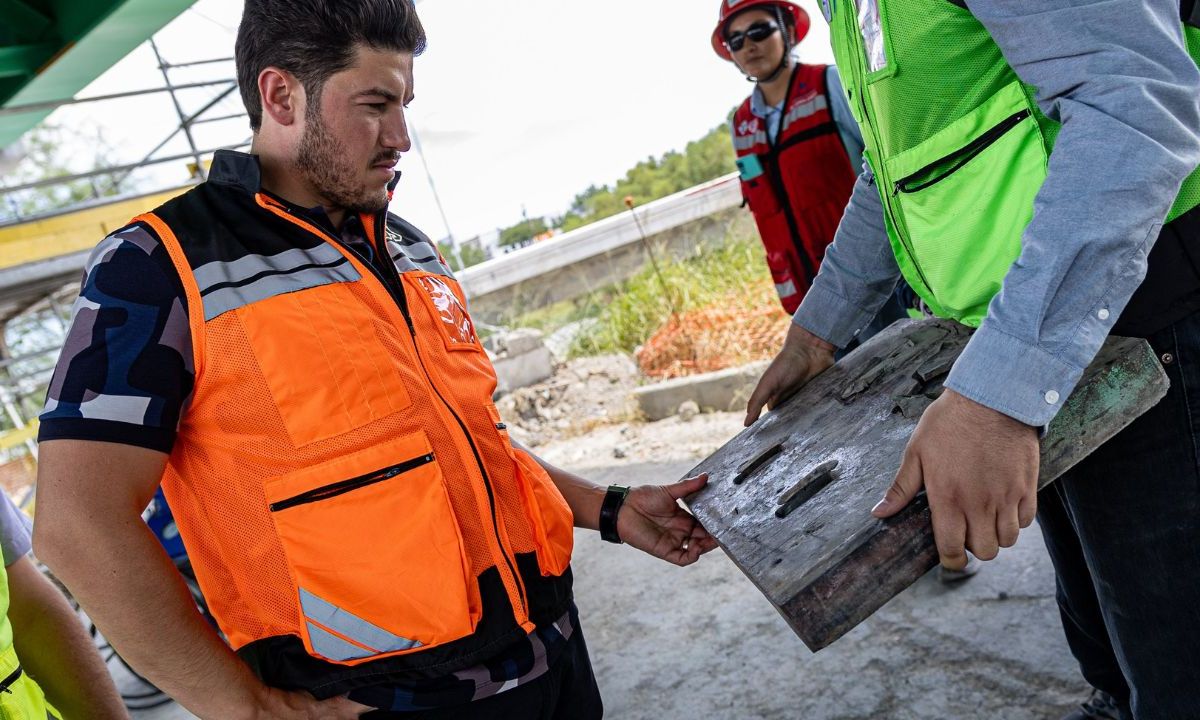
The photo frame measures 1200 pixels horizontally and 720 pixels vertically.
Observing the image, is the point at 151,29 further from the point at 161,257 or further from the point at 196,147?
the point at 161,257

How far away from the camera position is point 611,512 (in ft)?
6.73

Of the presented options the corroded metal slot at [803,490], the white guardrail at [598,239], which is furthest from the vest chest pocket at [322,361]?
the white guardrail at [598,239]

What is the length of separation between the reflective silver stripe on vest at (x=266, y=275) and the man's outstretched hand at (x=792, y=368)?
3.30 ft

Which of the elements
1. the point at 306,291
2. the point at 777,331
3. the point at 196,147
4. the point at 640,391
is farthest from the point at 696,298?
the point at 306,291

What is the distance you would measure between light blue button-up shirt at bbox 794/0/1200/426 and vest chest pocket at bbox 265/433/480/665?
91 cm

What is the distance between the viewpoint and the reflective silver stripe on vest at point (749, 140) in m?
3.94

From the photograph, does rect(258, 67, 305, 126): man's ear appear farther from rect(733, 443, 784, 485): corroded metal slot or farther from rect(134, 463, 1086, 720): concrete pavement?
rect(134, 463, 1086, 720): concrete pavement

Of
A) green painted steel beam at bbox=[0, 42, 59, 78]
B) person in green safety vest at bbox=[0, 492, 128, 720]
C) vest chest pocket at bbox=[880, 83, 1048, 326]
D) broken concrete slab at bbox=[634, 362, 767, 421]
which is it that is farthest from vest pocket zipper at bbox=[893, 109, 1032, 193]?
green painted steel beam at bbox=[0, 42, 59, 78]

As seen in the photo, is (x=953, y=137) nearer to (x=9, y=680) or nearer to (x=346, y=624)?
(x=346, y=624)

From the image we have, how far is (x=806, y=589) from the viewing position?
3.67 feet

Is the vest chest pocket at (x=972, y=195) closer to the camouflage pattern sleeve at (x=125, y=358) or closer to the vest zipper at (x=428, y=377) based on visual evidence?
the vest zipper at (x=428, y=377)

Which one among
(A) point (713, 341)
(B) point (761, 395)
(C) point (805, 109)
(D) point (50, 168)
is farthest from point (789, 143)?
(D) point (50, 168)

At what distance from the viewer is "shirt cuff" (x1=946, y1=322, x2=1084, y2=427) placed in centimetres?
110

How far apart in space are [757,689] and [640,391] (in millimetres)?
3836
